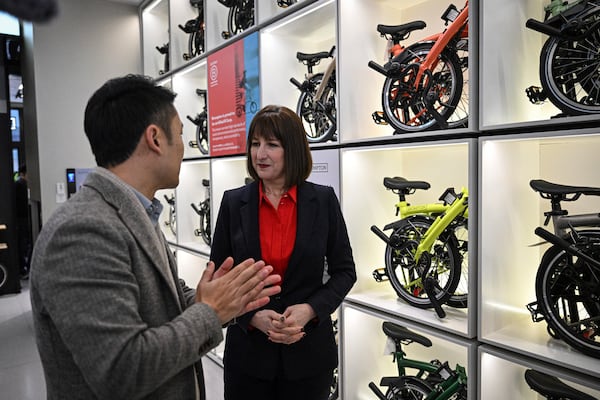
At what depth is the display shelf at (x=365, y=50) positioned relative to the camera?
7.75ft

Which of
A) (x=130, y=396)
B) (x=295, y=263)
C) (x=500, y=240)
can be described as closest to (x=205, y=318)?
(x=130, y=396)

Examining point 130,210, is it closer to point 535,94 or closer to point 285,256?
point 285,256

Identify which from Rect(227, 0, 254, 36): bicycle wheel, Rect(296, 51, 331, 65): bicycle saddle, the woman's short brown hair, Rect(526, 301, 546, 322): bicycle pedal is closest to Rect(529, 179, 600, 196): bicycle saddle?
Rect(526, 301, 546, 322): bicycle pedal

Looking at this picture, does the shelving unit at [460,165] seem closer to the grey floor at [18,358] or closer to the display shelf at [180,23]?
the display shelf at [180,23]

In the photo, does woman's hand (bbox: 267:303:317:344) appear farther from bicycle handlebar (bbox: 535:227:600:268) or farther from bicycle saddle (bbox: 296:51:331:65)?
bicycle saddle (bbox: 296:51:331:65)

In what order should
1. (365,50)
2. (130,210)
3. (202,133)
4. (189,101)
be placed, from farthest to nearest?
(189,101) < (202,133) < (365,50) < (130,210)

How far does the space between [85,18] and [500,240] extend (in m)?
5.10

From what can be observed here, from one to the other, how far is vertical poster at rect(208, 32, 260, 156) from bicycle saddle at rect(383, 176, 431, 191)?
4.31ft

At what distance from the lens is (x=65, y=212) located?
0.95 meters

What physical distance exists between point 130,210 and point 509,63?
4.93 feet

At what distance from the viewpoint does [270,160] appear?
174cm

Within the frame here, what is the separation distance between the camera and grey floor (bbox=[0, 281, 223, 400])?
3295mm

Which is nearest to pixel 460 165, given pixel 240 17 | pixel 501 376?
pixel 501 376

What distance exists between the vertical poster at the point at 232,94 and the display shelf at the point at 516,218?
188cm
